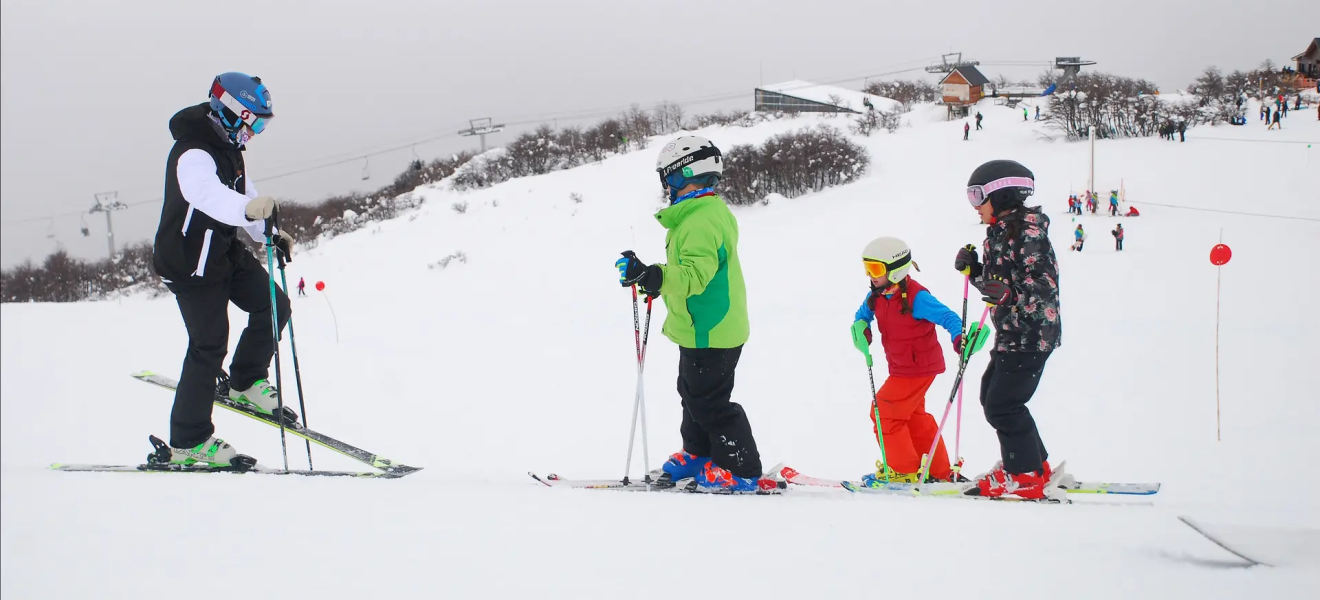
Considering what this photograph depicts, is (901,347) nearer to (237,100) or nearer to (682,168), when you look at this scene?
(682,168)

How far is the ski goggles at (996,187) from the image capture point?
11.1ft

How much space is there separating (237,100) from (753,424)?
16.4ft

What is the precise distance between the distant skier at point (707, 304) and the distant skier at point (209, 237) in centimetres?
199

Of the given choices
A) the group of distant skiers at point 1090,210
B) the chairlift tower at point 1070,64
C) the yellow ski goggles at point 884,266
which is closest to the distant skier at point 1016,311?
the yellow ski goggles at point 884,266

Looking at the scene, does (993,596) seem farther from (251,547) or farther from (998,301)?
(251,547)

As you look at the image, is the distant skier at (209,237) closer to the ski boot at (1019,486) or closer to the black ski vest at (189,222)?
the black ski vest at (189,222)

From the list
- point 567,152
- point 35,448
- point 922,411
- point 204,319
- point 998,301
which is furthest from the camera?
point 567,152

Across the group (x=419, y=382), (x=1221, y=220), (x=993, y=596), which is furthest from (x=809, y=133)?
(x=993, y=596)

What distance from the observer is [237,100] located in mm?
3641

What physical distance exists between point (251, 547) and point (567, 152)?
1458 inches

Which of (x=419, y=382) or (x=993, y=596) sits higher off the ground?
(x=993, y=596)

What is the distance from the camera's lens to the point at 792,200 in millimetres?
24625

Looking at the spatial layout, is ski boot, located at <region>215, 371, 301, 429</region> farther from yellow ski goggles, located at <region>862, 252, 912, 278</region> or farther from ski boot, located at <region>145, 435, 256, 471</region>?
yellow ski goggles, located at <region>862, 252, 912, 278</region>

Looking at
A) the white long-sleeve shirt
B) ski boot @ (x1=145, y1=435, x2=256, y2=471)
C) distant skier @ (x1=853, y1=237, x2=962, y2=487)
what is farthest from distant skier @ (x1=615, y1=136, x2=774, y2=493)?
ski boot @ (x1=145, y1=435, x2=256, y2=471)
